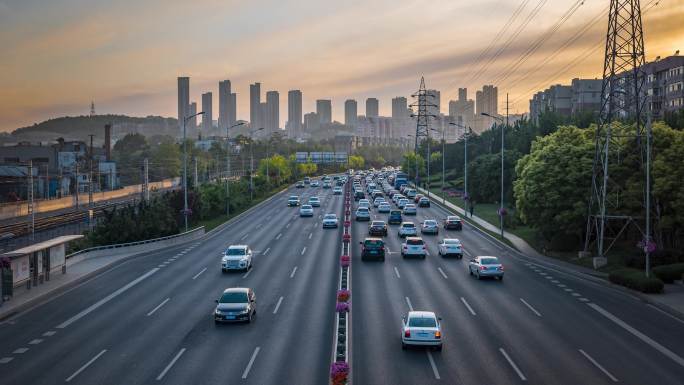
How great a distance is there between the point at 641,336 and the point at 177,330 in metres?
16.8

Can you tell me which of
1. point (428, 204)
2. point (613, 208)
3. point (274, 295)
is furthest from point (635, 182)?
point (428, 204)

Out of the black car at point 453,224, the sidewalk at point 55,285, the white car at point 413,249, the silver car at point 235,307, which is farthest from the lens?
the black car at point 453,224

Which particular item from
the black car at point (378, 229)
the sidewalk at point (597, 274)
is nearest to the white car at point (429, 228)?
the black car at point (378, 229)

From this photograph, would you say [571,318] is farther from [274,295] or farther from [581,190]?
[581,190]

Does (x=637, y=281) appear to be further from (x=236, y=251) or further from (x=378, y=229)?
(x=378, y=229)

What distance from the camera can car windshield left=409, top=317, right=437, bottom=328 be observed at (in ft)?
73.0

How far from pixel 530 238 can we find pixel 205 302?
110ft

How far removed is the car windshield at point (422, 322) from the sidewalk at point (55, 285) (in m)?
17.2

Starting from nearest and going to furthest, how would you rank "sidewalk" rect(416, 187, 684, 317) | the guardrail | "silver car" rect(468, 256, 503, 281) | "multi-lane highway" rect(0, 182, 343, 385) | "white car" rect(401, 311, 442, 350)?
"multi-lane highway" rect(0, 182, 343, 385) → "white car" rect(401, 311, 442, 350) → "sidewalk" rect(416, 187, 684, 317) → "silver car" rect(468, 256, 503, 281) → the guardrail

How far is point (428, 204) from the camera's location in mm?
90125

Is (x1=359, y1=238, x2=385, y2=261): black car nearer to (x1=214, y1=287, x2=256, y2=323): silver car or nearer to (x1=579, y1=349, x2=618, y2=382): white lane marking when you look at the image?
(x1=214, y1=287, x2=256, y2=323): silver car

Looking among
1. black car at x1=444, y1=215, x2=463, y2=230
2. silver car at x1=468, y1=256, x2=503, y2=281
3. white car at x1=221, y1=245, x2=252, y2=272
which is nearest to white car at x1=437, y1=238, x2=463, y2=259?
silver car at x1=468, y1=256, x2=503, y2=281

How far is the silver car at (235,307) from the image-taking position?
26031 millimetres

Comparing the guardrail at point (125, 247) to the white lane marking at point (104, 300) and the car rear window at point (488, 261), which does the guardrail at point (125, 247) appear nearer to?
the white lane marking at point (104, 300)
